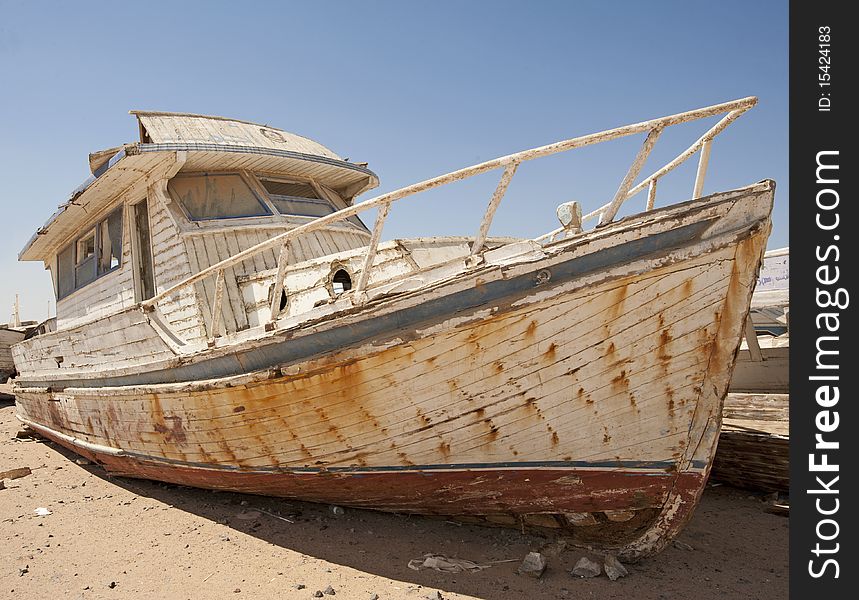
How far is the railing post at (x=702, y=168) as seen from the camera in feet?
12.0

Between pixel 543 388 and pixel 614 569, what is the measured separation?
4.25 feet

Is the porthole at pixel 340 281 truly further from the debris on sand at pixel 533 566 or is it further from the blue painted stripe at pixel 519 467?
the debris on sand at pixel 533 566

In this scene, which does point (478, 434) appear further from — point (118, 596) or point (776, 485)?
point (776, 485)

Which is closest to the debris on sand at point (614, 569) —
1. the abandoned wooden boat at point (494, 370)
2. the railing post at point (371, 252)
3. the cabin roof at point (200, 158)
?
the abandoned wooden boat at point (494, 370)

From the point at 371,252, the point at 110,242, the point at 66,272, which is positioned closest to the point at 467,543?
the point at 371,252

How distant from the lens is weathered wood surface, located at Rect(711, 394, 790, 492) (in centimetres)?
537

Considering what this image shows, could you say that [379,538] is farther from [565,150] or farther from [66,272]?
[66,272]

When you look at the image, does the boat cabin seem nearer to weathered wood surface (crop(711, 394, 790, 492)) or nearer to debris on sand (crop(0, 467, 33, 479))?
debris on sand (crop(0, 467, 33, 479))

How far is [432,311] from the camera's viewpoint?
11.6 ft

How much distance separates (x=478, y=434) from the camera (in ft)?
12.2

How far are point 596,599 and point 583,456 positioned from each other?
82 cm

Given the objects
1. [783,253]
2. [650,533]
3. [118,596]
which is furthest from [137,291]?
[783,253]

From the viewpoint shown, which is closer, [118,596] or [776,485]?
[118,596]

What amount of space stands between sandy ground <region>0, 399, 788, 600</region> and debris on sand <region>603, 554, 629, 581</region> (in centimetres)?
5
